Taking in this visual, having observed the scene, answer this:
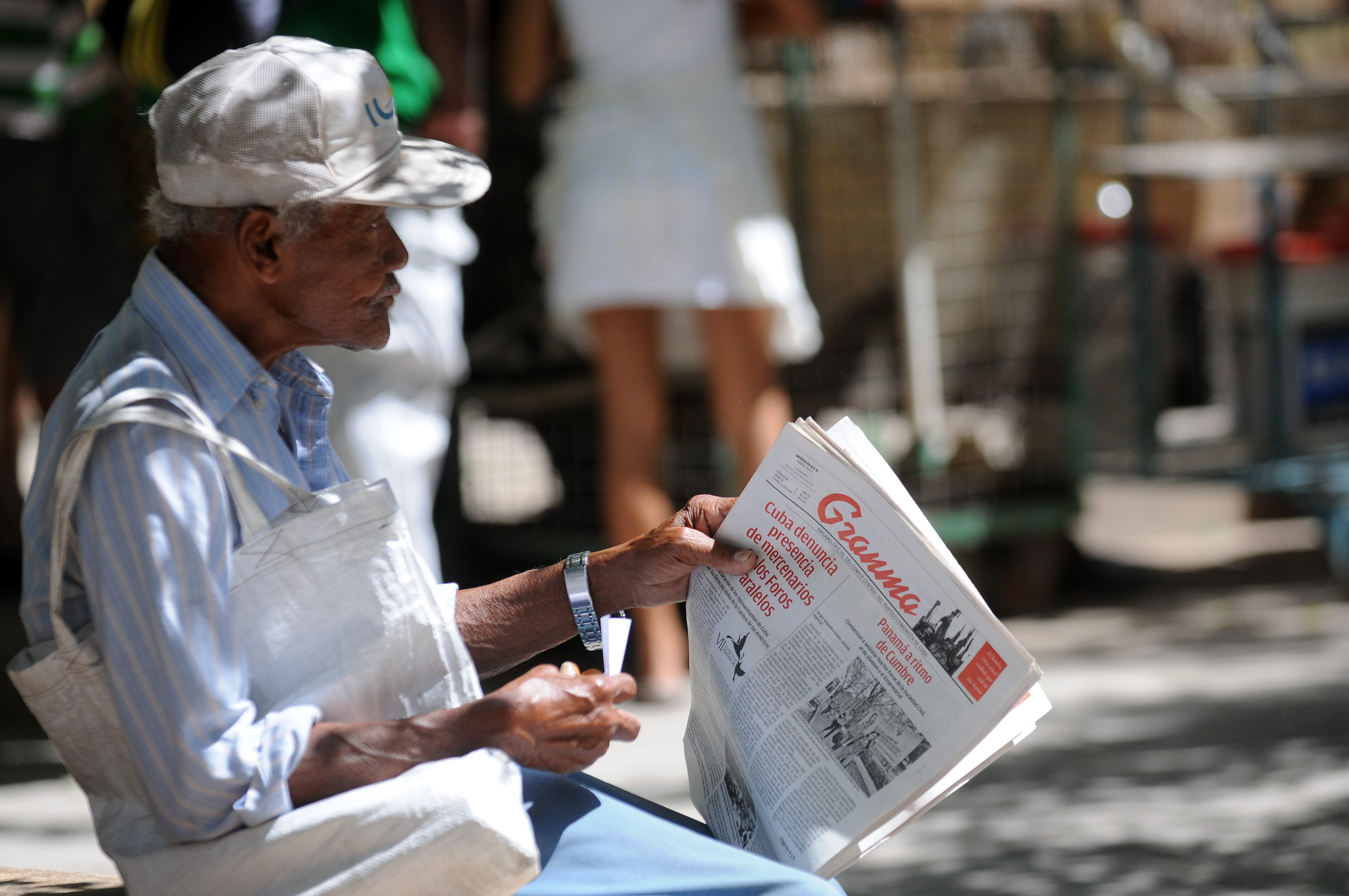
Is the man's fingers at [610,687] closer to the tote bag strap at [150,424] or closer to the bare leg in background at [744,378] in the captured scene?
the tote bag strap at [150,424]

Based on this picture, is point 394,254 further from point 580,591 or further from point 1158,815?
point 1158,815

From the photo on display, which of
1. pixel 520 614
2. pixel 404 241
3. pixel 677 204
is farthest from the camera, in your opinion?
pixel 677 204

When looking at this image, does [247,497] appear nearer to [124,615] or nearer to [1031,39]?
[124,615]

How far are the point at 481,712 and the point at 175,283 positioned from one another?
58 centimetres

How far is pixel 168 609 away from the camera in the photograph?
1.31 metres

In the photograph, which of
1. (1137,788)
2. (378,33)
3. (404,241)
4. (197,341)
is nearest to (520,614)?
(197,341)

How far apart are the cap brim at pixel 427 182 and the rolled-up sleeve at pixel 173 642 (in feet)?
1.20

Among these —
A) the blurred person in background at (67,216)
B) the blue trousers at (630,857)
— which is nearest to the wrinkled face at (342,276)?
the blue trousers at (630,857)

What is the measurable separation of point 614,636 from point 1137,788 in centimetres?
212

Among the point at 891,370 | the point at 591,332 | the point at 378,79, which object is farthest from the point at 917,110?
the point at 378,79

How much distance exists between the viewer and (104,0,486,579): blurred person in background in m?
3.27

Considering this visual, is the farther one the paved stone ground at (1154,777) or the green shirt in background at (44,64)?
the green shirt in background at (44,64)

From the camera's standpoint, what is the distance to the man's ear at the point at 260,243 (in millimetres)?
1511

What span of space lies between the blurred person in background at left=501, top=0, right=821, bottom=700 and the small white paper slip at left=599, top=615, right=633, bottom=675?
2.06m
